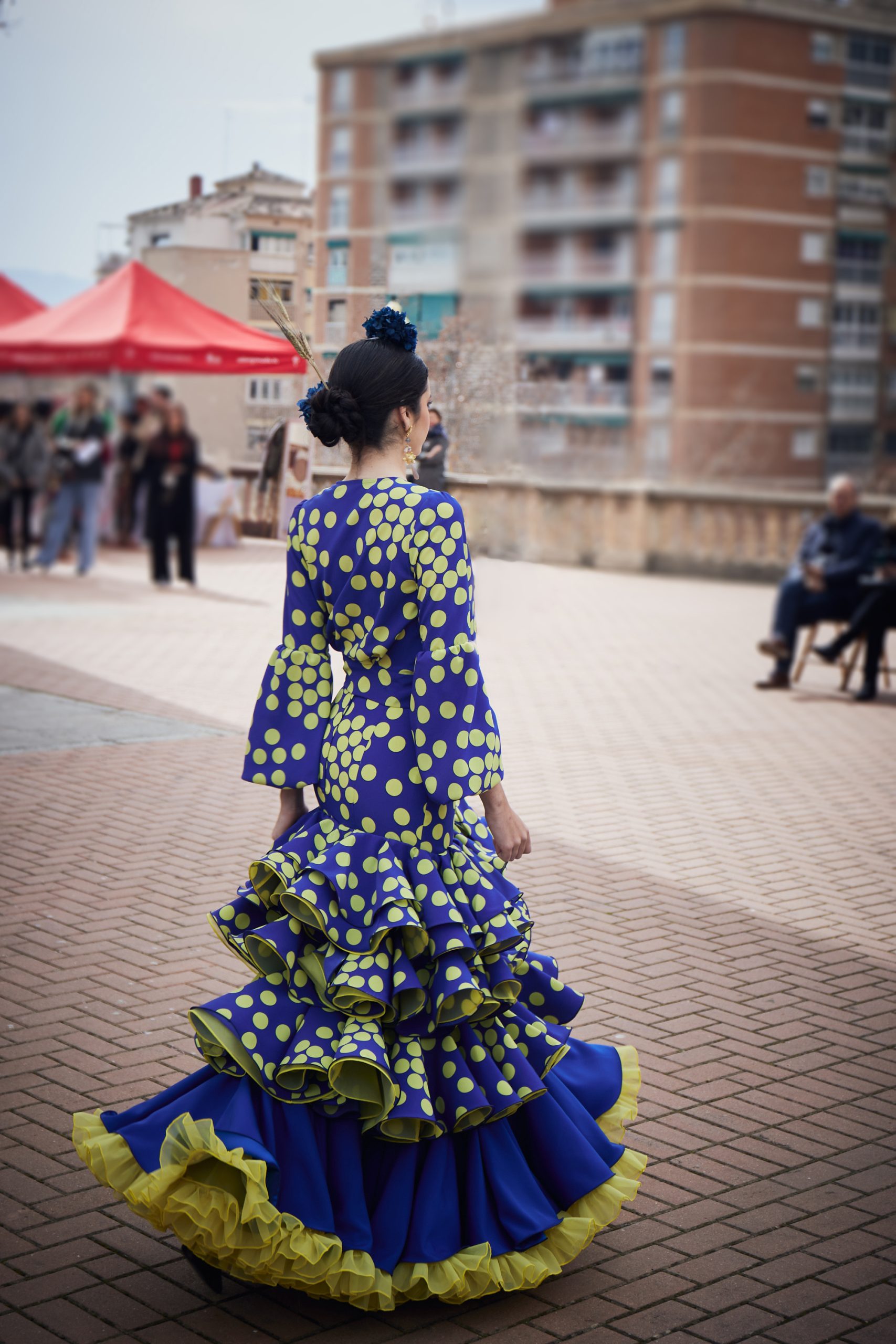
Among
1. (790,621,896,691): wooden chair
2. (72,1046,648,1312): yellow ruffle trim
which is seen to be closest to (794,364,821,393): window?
(790,621,896,691): wooden chair

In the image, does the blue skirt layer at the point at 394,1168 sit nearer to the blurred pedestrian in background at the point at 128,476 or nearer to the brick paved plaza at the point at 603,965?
the brick paved plaza at the point at 603,965

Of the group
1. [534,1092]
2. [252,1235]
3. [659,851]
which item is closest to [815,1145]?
[534,1092]

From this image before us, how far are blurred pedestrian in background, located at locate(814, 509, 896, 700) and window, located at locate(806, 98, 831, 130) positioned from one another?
185ft

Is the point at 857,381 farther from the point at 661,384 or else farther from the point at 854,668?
the point at 854,668

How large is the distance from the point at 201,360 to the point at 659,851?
654 centimetres

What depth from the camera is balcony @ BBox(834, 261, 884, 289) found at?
6450 centimetres

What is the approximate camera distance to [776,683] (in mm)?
A: 11312

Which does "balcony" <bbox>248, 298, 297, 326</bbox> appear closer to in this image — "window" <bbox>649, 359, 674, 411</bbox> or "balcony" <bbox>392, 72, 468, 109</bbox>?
"balcony" <bbox>392, 72, 468, 109</bbox>

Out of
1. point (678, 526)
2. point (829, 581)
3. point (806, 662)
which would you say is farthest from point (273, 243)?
point (678, 526)

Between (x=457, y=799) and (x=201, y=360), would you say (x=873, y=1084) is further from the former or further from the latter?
(x=201, y=360)

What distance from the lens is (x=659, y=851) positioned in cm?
650

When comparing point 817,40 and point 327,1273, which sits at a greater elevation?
point 817,40

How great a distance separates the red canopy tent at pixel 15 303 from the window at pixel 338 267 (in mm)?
11927

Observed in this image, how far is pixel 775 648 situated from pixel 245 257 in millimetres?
6004
